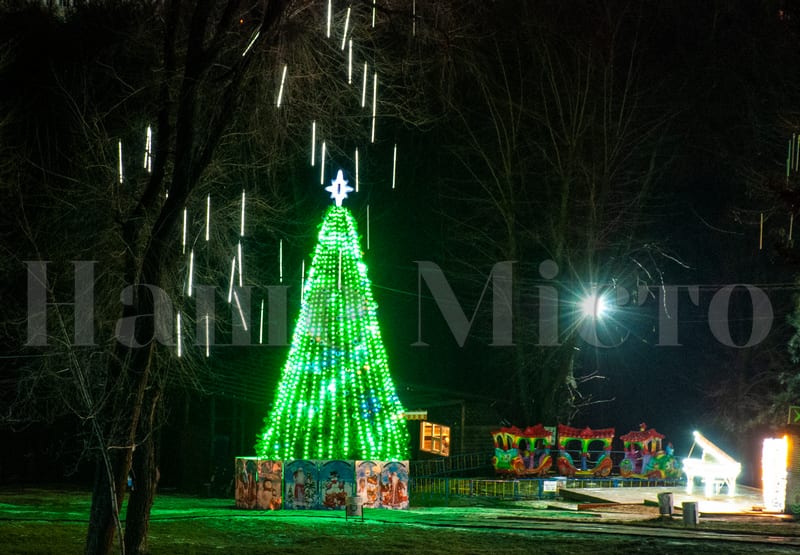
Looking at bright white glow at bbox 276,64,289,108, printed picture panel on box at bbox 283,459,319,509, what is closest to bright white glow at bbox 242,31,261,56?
bright white glow at bbox 276,64,289,108

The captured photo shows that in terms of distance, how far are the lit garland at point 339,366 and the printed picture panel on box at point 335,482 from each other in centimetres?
51

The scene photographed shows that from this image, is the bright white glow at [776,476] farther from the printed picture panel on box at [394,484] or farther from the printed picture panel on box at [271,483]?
the printed picture panel on box at [271,483]

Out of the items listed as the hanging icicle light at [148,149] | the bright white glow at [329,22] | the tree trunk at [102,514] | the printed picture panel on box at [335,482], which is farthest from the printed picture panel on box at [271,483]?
the bright white glow at [329,22]

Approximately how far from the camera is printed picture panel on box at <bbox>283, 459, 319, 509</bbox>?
2247 centimetres

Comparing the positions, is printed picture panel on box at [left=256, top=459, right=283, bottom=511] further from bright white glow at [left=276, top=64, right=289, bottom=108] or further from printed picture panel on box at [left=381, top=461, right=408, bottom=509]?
bright white glow at [left=276, top=64, right=289, bottom=108]

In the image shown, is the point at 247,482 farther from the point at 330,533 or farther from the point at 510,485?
the point at 510,485

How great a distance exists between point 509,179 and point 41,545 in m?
22.0

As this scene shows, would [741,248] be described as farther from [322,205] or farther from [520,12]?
[322,205]

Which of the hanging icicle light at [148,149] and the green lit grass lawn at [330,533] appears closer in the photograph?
the green lit grass lawn at [330,533]

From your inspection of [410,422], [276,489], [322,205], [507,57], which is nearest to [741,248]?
[507,57]

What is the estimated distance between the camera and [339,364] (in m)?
22.7

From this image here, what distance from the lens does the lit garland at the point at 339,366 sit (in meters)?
22.6

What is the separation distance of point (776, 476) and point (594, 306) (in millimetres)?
10069

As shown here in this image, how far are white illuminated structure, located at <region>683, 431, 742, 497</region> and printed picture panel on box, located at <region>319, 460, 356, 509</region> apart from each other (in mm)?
10540
